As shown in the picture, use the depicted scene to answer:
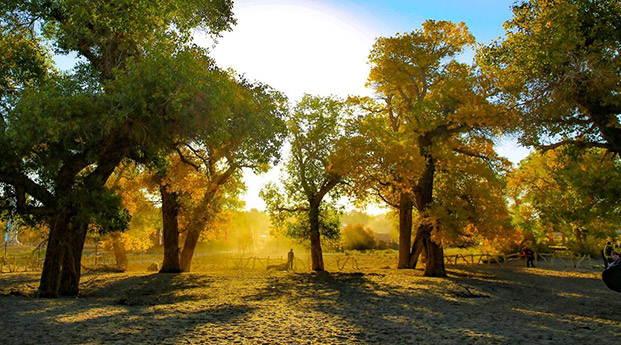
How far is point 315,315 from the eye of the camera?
927cm

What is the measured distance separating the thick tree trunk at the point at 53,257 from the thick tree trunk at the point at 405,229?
17656mm

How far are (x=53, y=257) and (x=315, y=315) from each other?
814 centimetres

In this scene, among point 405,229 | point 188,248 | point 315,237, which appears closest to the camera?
point 315,237

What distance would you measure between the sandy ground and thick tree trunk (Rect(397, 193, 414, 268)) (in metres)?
8.33

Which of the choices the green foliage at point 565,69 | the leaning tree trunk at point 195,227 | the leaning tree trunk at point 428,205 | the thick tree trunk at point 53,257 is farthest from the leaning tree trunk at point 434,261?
the thick tree trunk at point 53,257

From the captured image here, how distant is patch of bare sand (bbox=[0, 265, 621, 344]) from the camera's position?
6.94m

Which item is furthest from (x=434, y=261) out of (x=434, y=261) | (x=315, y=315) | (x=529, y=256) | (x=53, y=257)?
(x=53, y=257)

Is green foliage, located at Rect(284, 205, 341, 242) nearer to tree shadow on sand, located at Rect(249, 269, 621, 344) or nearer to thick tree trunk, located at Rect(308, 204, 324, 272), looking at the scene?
thick tree trunk, located at Rect(308, 204, 324, 272)

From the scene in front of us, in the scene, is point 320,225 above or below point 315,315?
above

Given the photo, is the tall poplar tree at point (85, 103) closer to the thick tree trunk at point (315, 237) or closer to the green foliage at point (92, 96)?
the green foliage at point (92, 96)

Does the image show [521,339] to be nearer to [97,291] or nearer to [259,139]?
[259,139]

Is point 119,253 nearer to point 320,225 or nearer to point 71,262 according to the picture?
point 320,225

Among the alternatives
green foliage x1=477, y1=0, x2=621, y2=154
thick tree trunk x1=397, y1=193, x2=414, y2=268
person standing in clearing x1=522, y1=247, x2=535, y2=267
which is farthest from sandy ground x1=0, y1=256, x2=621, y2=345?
person standing in clearing x1=522, y1=247, x2=535, y2=267

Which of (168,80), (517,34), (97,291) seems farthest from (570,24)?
(97,291)
